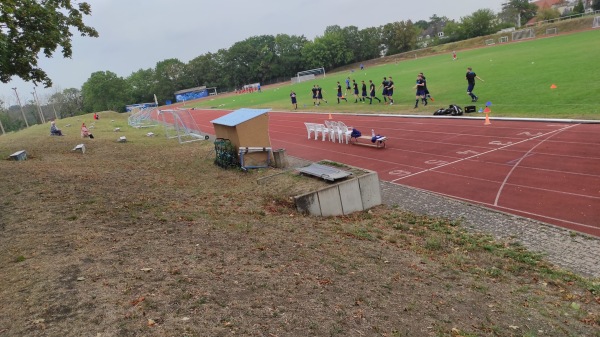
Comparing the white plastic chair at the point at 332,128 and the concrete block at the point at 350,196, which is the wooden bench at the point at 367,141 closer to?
the white plastic chair at the point at 332,128

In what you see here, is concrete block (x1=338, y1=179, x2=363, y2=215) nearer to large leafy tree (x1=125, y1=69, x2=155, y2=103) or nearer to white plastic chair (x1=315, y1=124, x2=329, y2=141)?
white plastic chair (x1=315, y1=124, x2=329, y2=141)

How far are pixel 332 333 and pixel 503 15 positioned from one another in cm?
12500

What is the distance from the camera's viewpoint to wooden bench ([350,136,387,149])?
1673 centimetres

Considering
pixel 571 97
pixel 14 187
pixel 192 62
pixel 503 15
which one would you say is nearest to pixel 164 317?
pixel 14 187

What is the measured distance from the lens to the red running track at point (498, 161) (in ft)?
31.1

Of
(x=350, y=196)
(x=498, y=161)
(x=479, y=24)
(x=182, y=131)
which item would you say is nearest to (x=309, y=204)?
(x=350, y=196)

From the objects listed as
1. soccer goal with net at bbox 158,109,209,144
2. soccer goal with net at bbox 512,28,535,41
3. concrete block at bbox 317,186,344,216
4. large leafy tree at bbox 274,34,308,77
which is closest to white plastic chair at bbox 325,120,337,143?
soccer goal with net at bbox 158,109,209,144

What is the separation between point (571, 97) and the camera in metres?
18.9

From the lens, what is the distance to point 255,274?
579 centimetres

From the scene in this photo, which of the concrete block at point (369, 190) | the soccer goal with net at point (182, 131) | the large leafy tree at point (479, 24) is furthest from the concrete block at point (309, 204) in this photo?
the large leafy tree at point (479, 24)

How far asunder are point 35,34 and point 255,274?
16376 millimetres

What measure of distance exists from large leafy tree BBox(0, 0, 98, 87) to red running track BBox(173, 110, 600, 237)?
11450mm

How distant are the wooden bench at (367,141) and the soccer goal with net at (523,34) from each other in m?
59.4

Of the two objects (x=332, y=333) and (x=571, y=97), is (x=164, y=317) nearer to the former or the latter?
(x=332, y=333)
